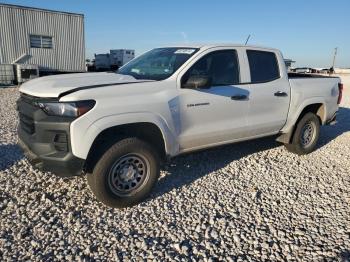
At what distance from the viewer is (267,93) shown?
5.21m

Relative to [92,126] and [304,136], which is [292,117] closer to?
[304,136]

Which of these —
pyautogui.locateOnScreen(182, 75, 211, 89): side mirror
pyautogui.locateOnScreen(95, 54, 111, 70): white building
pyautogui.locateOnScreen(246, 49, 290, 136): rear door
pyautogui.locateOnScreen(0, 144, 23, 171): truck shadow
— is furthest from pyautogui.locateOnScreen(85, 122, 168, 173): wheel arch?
pyautogui.locateOnScreen(95, 54, 111, 70): white building

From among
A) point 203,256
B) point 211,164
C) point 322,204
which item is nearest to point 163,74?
point 211,164

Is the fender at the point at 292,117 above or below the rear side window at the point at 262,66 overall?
below

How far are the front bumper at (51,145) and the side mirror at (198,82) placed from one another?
156 centimetres

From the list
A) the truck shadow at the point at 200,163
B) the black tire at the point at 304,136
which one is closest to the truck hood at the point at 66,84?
the truck shadow at the point at 200,163

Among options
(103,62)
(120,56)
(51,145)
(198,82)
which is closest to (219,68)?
(198,82)

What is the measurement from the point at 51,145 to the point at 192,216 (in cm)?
178

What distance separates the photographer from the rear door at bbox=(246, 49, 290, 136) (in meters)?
5.08

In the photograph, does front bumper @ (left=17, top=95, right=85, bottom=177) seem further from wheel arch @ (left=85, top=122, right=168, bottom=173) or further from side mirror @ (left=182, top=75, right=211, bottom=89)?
side mirror @ (left=182, top=75, right=211, bottom=89)

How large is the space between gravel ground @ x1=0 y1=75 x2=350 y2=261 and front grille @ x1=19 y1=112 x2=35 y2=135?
887 millimetres

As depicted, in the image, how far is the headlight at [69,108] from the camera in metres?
3.36

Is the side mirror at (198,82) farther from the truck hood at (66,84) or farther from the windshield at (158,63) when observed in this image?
the truck hood at (66,84)

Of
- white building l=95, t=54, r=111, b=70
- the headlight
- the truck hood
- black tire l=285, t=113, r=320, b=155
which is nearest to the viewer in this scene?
the headlight
